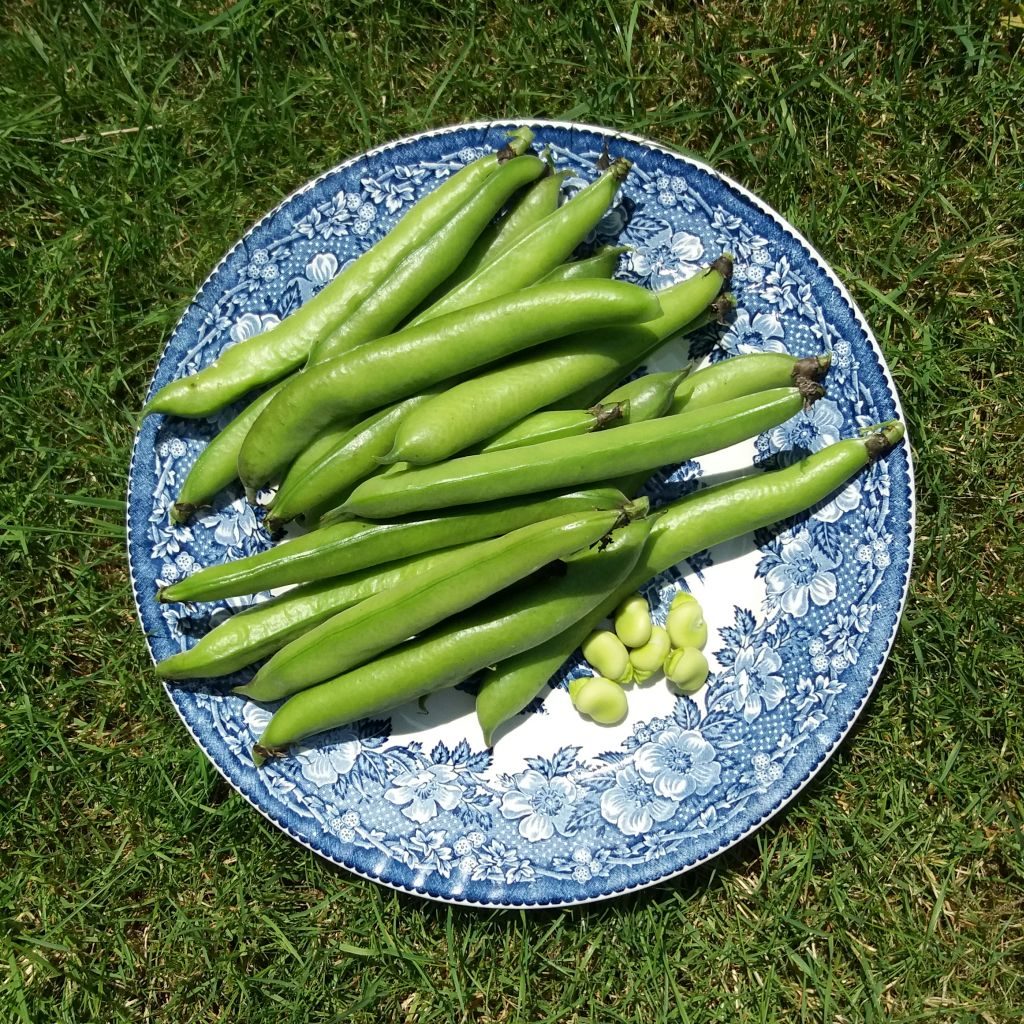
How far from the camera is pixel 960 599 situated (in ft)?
13.8

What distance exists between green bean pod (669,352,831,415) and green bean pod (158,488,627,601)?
66 cm

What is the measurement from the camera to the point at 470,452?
349 cm

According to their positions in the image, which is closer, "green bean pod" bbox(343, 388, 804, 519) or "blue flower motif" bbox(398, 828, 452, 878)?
"green bean pod" bbox(343, 388, 804, 519)

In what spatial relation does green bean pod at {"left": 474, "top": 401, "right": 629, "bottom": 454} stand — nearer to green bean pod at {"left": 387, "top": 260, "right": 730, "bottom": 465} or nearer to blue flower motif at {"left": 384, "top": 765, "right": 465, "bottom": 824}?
green bean pod at {"left": 387, "top": 260, "right": 730, "bottom": 465}

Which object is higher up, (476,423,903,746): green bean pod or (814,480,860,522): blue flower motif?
(476,423,903,746): green bean pod

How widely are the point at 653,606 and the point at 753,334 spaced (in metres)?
1.21

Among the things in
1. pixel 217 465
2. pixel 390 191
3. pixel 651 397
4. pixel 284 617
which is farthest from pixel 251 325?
pixel 651 397

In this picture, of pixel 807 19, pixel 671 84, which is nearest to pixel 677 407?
pixel 671 84

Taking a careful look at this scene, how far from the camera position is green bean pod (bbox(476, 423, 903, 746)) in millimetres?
3680

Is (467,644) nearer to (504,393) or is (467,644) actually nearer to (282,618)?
(282,618)

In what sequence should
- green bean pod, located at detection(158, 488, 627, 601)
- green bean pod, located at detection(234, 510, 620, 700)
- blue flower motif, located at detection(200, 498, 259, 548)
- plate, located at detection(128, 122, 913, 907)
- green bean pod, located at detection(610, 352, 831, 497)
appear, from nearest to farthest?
green bean pod, located at detection(234, 510, 620, 700) → green bean pod, located at detection(158, 488, 627, 601) → green bean pod, located at detection(610, 352, 831, 497) → plate, located at detection(128, 122, 913, 907) → blue flower motif, located at detection(200, 498, 259, 548)

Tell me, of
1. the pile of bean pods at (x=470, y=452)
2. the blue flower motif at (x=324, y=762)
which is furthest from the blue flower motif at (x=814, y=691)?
the blue flower motif at (x=324, y=762)

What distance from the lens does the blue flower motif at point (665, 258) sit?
12.9 feet

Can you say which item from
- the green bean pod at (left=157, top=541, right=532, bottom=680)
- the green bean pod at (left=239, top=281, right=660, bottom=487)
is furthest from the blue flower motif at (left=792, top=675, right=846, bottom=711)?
the green bean pod at (left=239, top=281, right=660, bottom=487)
